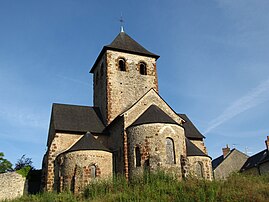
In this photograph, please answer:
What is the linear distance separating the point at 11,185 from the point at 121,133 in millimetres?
9548

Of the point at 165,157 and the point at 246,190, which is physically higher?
the point at 165,157

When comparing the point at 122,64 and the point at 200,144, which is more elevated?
the point at 122,64

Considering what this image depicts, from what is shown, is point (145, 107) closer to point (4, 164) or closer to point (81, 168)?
point (81, 168)

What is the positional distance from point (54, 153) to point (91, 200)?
7.93 m

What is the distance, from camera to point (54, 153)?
2250 cm

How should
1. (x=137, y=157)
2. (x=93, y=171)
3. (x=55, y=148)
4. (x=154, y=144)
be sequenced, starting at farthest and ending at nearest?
(x=55, y=148) < (x=93, y=171) < (x=137, y=157) < (x=154, y=144)

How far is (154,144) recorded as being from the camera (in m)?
20.1

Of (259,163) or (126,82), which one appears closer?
(126,82)

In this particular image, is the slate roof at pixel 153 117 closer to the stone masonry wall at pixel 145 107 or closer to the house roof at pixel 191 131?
the stone masonry wall at pixel 145 107

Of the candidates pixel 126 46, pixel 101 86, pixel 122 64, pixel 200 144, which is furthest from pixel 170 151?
pixel 126 46

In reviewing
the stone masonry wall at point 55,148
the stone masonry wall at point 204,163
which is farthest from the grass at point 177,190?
the stone masonry wall at point 204,163

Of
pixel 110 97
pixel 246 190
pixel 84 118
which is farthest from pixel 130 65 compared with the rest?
pixel 246 190

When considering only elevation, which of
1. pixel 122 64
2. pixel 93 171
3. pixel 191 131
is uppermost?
pixel 122 64

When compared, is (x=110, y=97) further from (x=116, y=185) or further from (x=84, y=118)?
(x=116, y=185)
